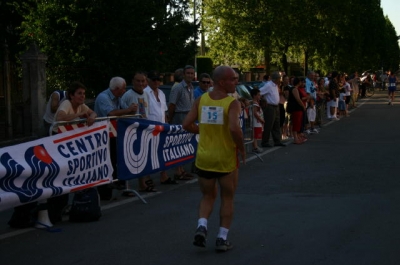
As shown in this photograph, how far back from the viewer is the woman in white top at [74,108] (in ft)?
32.1

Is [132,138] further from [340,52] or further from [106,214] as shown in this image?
[340,52]

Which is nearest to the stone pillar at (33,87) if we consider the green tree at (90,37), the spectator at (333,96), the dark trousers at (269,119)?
the green tree at (90,37)

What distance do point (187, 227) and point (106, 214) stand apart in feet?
4.73

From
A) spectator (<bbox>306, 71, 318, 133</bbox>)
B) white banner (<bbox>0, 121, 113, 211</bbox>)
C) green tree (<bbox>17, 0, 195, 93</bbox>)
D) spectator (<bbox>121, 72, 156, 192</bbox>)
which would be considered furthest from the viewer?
green tree (<bbox>17, 0, 195, 93</bbox>)

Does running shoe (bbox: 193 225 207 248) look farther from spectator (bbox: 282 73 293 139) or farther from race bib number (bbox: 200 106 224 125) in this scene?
spectator (bbox: 282 73 293 139)

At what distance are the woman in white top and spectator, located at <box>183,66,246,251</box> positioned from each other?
2.70m

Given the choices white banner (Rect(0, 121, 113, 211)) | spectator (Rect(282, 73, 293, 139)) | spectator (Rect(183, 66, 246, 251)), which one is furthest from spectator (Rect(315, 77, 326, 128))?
spectator (Rect(183, 66, 246, 251))

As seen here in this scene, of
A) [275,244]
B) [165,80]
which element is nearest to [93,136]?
[275,244]

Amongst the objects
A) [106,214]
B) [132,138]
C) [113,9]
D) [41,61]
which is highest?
[113,9]

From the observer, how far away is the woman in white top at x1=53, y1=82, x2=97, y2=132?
32.1 ft

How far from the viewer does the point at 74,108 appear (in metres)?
9.98

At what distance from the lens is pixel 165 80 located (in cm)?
3631

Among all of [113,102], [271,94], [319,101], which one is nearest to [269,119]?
[271,94]

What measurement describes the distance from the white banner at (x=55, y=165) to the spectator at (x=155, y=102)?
2210 mm
